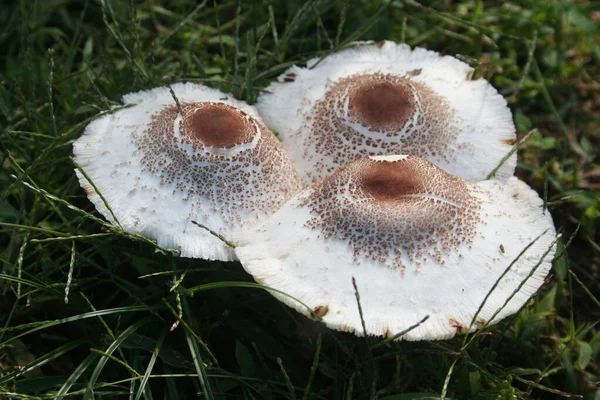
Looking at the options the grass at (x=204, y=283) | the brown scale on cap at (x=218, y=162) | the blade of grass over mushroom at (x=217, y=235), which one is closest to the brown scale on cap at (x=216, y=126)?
the brown scale on cap at (x=218, y=162)

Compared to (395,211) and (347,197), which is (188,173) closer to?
(347,197)

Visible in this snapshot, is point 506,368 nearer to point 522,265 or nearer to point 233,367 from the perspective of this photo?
point 522,265

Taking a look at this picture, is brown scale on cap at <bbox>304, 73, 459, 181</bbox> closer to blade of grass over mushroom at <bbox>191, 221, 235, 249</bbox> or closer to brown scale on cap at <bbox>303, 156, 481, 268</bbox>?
brown scale on cap at <bbox>303, 156, 481, 268</bbox>

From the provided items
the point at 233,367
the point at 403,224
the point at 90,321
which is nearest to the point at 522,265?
the point at 403,224

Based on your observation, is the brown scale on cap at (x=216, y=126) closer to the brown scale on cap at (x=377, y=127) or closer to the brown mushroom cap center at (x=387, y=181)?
the brown scale on cap at (x=377, y=127)

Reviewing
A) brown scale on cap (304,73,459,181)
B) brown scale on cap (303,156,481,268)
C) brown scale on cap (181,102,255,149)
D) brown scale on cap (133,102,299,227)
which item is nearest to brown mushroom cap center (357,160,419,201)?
brown scale on cap (303,156,481,268)

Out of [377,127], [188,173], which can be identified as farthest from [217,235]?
[377,127]

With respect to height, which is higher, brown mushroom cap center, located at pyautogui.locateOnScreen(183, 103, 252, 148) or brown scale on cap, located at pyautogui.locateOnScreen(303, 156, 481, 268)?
brown mushroom cap center, located at pyautogui.locateOnScreen(183, 103, 252, 148)
